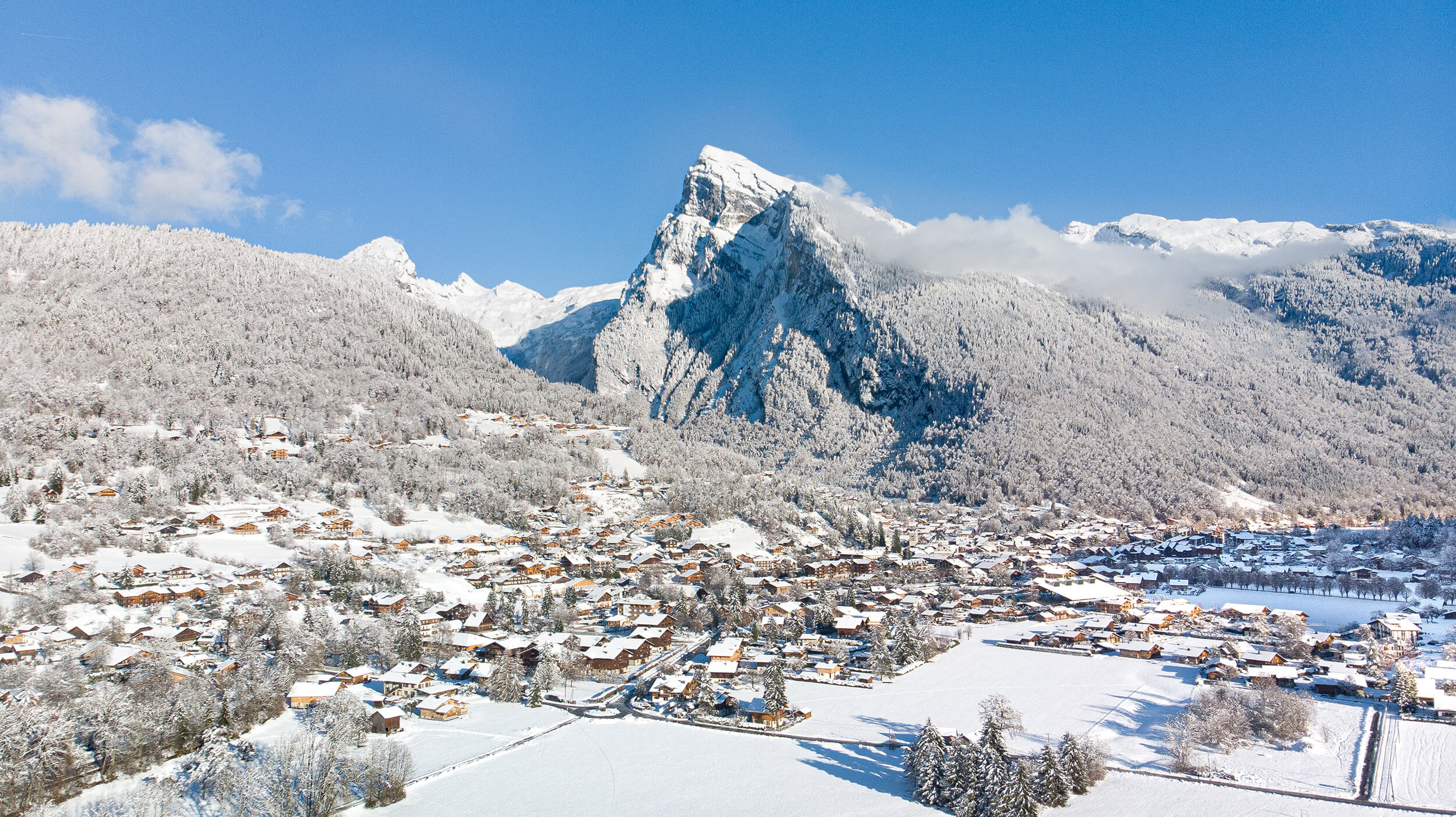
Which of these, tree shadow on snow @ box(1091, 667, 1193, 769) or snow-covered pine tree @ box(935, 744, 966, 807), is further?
tree shadow on snow @ box(1091, 667, 1193, 769)

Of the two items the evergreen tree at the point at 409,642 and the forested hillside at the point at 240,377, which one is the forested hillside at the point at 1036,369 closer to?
the forested hillside at the point at 240,377

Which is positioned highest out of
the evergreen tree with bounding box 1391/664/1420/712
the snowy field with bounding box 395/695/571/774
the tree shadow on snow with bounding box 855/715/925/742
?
the evergreen tree with bounding box 1391/664/1420/712

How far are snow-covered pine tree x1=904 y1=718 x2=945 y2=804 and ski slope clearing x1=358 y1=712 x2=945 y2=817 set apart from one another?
1.64ft

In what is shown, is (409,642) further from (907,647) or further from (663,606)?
(907,647)

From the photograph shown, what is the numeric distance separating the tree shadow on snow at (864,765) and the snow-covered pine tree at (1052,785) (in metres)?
4.41

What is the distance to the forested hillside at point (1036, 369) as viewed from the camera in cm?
11756

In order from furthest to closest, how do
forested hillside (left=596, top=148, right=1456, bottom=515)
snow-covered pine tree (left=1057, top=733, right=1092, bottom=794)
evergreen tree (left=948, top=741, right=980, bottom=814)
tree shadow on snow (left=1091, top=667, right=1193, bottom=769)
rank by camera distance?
forested hillside (left=596, top=148, right=1456, bottom=515) < tree shadow on snow (left=1091, top=667, right=1193, bottom=769) < snow-covered pine tree (left=1057, top=733, right=1092, bottom=794) < evergreen tree (left=948, top=741, right=980, bottom=814)

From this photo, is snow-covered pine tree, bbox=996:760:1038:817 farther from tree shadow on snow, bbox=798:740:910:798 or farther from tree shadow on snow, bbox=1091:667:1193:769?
tree shadow on snow, bbox=1091:667:1193:769

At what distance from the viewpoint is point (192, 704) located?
32.0 meters

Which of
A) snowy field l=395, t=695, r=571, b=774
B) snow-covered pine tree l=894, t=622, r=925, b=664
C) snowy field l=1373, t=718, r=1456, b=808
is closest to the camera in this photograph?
snowy field l=1373, t=718, r=1456, b=808

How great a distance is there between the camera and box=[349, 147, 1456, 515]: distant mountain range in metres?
118

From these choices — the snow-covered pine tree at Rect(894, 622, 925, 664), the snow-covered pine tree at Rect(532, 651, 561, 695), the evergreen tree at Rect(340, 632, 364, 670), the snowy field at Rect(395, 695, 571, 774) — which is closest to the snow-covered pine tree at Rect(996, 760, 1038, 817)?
the snow-covered pine tree at Rect(894, 622, 925, 664)

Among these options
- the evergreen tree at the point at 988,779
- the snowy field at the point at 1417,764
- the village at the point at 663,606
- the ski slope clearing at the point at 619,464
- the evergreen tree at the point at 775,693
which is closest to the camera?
the evergreen tree at the point at 988,779

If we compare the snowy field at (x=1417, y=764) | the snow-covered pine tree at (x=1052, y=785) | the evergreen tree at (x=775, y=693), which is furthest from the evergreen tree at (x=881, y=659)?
the snowy field at (x=1417, y=764)
